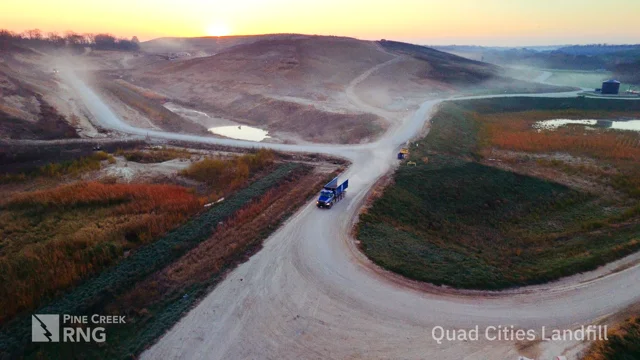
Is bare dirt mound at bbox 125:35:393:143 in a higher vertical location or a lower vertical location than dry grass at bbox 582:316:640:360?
higher

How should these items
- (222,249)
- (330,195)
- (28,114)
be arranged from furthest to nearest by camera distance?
1. (28,114)
2. (330,195)
3. (222,249)

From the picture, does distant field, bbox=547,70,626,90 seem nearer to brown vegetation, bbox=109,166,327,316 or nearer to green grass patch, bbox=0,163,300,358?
brown vegetation, bbox=109,166,327,316

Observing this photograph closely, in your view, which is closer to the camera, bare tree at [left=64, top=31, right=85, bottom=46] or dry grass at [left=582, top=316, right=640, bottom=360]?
dry grass at [left=582, top=316, right=640, bottom=360]

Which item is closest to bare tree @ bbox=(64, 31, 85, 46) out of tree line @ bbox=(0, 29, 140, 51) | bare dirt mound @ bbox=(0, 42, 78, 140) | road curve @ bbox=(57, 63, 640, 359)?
tree line @ bbox=(0, 29, 140, 51)

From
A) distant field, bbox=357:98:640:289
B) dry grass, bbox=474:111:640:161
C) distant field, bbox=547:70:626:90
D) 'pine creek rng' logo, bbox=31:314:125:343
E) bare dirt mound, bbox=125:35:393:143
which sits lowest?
'pine creek rng' logo, bbox=31:314:125:343

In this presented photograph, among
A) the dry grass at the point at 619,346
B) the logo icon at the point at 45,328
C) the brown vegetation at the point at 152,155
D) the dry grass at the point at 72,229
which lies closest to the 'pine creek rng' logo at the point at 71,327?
the logo icon at the point at 45,328

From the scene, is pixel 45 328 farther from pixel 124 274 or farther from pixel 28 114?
pixel 28 114

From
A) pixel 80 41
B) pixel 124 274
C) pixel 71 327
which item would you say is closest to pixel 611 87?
pixel 124 274
